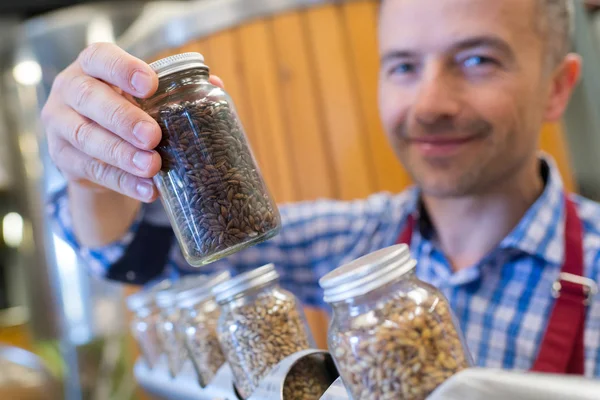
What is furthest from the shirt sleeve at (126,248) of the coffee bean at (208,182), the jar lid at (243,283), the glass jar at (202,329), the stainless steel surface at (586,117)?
the stainless steel surface at (586,117)

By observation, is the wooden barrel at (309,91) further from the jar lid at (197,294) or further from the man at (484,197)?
the jar lid at (197,294)

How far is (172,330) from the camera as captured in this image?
79cm

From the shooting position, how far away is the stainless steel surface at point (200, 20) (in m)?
1.64

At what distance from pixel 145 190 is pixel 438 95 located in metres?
0.52

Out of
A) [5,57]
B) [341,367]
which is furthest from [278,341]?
[5,57]

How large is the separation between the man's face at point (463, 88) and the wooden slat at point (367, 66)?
60 centimetres

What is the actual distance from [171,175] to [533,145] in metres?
0.74

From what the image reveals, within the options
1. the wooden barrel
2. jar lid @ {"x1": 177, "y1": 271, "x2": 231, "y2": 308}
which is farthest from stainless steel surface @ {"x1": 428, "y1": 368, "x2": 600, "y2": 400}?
the wooden barrel

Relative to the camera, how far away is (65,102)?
24.7 inches

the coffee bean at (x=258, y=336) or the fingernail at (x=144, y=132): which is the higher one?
the fingernail at (x=144, y=132)

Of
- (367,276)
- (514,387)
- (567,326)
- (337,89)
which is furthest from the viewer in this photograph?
(337,89)

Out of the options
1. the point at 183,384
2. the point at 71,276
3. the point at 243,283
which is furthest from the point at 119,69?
the point at 71,276

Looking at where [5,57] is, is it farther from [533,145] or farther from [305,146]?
[533,145]

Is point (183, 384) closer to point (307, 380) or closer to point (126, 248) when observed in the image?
point (307, 380)
